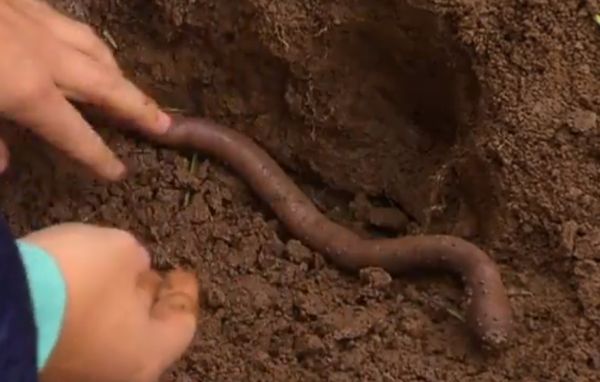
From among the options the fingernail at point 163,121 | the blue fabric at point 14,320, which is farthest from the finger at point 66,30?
the blue fabric at point 14,320

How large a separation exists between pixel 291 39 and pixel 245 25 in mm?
93

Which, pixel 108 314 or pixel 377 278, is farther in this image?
pixel 377 278

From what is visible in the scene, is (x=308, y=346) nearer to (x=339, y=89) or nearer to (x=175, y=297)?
(x=175, y=297)

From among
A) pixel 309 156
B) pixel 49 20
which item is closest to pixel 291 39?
pixel 309 156

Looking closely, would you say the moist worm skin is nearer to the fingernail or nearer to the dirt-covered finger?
the fingernail

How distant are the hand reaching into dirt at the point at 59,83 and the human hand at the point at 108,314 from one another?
26 cm

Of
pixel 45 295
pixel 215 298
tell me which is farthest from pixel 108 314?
pixel 215 298

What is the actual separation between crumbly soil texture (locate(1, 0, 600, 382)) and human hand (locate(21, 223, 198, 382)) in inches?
17.4

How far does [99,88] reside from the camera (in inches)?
76.6

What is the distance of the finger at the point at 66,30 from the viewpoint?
1958 mm

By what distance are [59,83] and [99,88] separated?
0.07 meters

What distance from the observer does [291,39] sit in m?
2.24

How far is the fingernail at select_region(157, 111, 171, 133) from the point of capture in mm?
2166

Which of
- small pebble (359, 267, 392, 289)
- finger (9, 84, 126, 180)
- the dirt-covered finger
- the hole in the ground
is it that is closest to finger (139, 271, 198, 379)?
the dirt-covered finger
